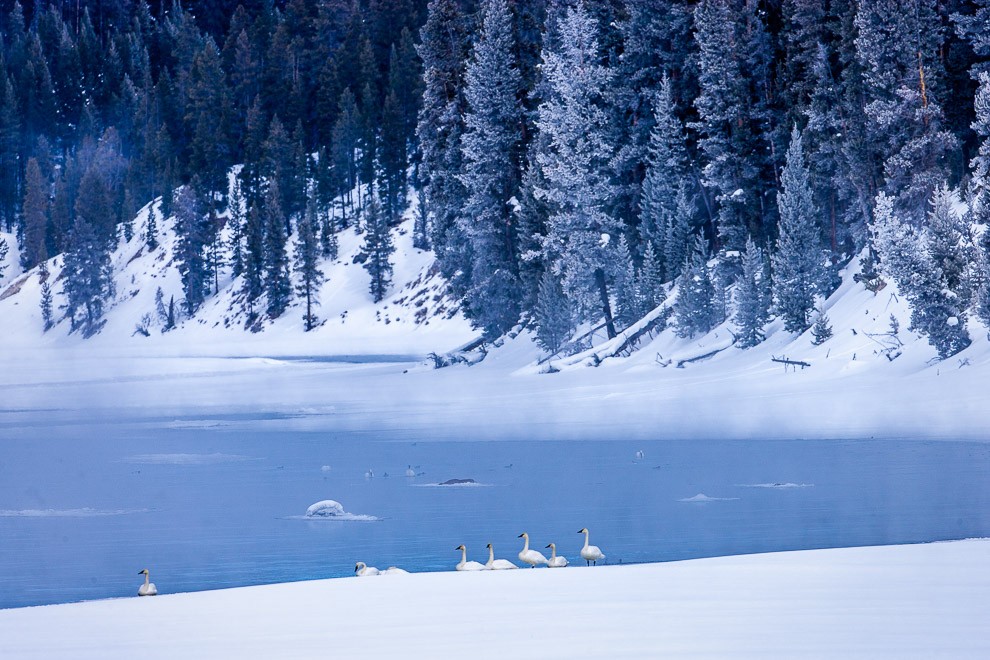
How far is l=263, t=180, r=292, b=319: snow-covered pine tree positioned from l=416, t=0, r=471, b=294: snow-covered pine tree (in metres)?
30.9

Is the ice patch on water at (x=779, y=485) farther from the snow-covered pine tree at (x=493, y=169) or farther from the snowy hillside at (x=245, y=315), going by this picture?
the snowy hillside at (x=245, y=315)

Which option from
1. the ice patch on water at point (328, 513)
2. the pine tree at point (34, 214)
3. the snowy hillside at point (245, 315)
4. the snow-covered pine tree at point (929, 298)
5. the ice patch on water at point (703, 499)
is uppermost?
the pine tree at point (34, 214)

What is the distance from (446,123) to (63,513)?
34689 mm

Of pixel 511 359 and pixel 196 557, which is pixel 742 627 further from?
pixel 511 359

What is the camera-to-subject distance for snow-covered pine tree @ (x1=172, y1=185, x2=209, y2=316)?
3428 inches

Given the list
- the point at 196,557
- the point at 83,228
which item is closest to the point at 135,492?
Answer: the point at 196,557

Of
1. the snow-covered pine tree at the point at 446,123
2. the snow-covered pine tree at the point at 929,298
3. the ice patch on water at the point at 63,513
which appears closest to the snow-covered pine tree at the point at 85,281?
the snow-covered pine tree at the point at 446,123

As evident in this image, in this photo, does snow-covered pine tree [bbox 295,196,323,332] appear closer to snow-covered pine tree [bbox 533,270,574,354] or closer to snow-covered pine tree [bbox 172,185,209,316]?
snow-covered pine tree [bbox 172,185,209,316]

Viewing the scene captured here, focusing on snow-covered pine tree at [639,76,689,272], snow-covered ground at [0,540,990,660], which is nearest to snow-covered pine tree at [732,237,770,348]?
snow-covered pine tree at [639,76,689,272]

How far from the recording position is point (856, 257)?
127 ft

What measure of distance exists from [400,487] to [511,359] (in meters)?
28.1

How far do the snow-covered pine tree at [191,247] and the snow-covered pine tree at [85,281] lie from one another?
724 cm

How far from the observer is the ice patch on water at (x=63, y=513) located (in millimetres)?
15531

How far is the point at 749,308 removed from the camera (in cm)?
3441
